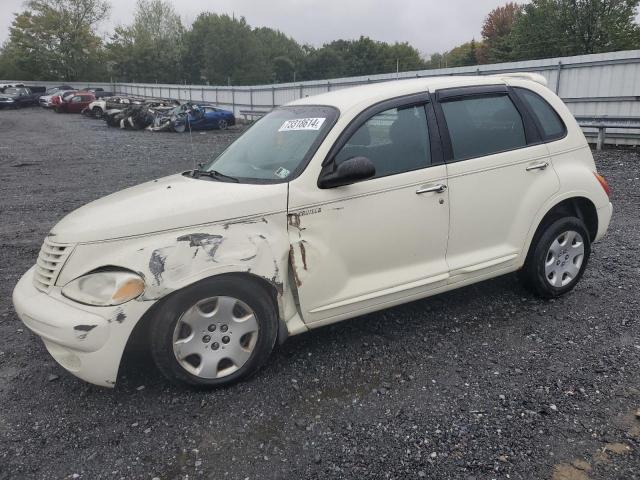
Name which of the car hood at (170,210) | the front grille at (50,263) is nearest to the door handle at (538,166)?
the car hood at (170,210)

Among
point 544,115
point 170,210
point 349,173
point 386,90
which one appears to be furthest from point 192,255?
point 544,115

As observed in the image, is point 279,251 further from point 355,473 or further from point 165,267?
point 355,473

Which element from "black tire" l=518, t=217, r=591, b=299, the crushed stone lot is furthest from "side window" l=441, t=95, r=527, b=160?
the crushed stone lot

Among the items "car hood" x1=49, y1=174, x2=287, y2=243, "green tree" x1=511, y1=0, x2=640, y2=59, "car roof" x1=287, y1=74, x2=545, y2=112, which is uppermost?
"green tree" x1=511, y1=0, x2=640, y2=59

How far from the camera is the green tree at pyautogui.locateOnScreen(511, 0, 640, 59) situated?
39.8m

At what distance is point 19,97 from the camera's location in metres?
40.5

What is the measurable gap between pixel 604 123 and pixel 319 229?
11989 millimetres

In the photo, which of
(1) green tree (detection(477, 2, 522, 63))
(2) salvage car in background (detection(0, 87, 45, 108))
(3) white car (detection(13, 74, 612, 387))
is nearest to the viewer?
(3) white car (detection(13, 74, 612, 387))

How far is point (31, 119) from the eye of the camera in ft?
101

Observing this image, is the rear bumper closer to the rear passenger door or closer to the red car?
the rear passenger door

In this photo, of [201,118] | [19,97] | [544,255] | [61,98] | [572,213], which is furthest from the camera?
[19,97]

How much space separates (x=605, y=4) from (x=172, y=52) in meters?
52.5

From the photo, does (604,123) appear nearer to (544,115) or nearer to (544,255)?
(544,115)

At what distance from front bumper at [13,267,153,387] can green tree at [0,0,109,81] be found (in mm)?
75900
